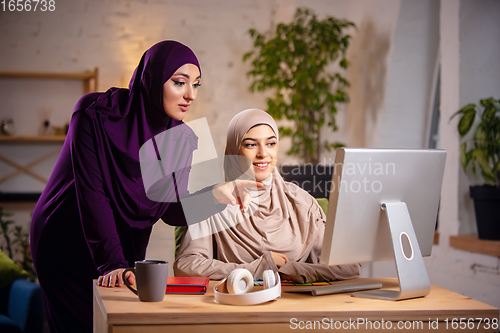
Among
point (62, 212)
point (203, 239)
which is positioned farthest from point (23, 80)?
point (203, 239)

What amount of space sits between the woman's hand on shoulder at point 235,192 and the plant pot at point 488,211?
5.70ft

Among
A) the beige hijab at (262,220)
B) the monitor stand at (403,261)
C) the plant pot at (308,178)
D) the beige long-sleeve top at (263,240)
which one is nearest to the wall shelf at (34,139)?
the plant pot at (308,178)

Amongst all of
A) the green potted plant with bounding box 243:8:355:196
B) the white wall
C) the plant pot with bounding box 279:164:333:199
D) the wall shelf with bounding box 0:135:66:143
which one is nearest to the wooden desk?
Answer: the plant pot with bounding box 279:164:333:199

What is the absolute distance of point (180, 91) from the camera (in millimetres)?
1402

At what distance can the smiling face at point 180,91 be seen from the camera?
1.38 metres

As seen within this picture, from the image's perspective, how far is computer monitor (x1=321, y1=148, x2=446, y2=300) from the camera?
3.29ft

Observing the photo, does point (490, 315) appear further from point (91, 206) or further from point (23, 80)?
point (23, 80)

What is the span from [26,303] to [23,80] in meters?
2.17

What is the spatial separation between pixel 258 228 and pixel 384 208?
527 millimetres

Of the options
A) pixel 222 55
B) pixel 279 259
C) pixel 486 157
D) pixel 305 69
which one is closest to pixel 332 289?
pixel 279 259

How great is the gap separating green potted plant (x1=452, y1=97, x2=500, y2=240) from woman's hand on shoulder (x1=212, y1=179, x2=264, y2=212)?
1743 millimetres

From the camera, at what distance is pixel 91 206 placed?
1.26 meters

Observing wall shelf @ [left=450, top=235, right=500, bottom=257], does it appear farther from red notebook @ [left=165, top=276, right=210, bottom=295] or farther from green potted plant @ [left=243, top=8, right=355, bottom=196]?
red notebook @ [left=165, top=276, right=210, bottom=295]

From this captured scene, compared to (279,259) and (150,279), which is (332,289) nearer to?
(279,259)
